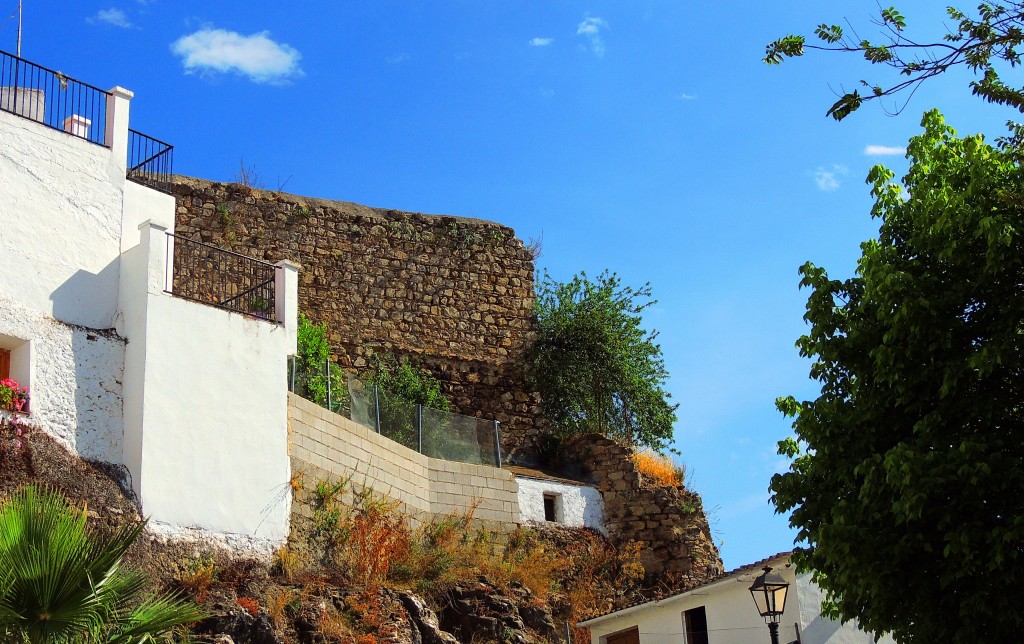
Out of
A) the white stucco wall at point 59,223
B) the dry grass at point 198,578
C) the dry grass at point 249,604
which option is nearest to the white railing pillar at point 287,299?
the white stucco wall at point 59,223

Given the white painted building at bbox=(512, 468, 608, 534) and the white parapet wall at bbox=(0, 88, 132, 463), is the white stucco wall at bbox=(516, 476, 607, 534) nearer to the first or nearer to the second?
the white painted building at bbox=(512, 468, 608, 534)

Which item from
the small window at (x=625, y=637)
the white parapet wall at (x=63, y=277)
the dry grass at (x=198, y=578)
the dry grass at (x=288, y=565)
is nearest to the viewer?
the dry grass at (x=198, y=578)

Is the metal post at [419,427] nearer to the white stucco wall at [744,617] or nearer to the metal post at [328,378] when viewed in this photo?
the metal post at [328,378]

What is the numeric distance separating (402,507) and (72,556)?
10373 millimetres

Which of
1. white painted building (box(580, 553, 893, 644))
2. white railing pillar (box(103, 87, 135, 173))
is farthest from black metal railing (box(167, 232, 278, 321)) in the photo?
white painted building (box(580, 553, 893, 644))

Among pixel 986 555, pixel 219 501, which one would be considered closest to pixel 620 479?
pixel 219 501

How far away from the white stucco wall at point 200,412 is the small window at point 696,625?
6.50 m

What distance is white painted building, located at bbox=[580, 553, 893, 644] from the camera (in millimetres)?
19250

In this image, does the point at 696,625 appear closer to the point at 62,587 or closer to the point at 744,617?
the point at 744,617

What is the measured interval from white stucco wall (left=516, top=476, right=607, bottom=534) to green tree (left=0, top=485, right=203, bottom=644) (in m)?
12.0

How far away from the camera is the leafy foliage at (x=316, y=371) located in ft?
73.2

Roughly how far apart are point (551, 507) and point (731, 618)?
5274 mm

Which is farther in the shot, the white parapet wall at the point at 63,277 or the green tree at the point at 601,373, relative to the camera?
the green tree at the point at 601,373

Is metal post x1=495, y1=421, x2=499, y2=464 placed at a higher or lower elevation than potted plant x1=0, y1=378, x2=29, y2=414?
higher
